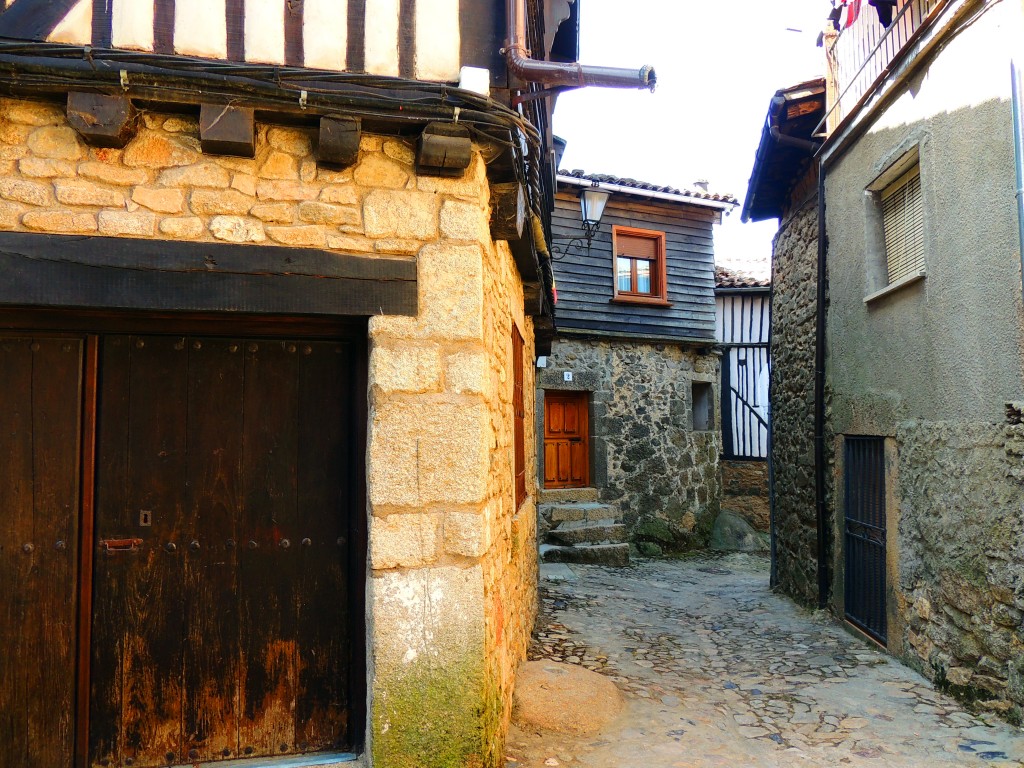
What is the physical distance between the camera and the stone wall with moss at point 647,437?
1130 cm

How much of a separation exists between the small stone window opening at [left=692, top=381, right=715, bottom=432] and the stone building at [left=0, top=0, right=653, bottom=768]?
9929 millimetres

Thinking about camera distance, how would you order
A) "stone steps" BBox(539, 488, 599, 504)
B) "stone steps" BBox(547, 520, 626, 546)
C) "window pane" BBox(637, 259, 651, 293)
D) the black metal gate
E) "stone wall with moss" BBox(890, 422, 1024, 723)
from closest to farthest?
"stone wall with moss" BBox(890, 422, 1024, 723) < the black metal gate < "stone steps" BBox(547, 520, 626, 546) < "stone steps" BBox(539, 488, 599, 504) < "window pane" BBox(637, 259, 651, 293)

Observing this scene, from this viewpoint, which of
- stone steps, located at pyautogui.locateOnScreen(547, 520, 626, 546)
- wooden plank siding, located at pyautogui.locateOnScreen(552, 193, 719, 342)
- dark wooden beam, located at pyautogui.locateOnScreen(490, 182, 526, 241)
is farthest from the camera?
wooden plank siding, located at pyautogui.locateOnScreen(552, 193, 719, 342)

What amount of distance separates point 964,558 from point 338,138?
4329mm

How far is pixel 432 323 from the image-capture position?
115 inches

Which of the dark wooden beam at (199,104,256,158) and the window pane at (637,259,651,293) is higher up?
the window pane at (637,259,651,293)

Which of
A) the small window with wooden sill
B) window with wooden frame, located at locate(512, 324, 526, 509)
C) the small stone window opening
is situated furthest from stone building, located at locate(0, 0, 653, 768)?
the small stone window opening

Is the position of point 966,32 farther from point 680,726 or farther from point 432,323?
point 680,726

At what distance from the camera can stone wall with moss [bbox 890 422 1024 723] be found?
3.90m

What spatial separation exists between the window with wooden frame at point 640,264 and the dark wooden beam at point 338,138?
9.27 metres

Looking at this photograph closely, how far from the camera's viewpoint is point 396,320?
9.50ft

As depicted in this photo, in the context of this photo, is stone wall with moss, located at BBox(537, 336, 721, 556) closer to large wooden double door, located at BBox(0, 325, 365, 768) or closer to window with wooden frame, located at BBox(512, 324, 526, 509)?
window with wooden frame, located at BBox(512, 324, 526, 509)

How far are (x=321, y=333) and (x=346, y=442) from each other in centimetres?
49

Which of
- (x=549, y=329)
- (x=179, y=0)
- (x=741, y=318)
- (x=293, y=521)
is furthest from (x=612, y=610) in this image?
(x=741, y=318)
